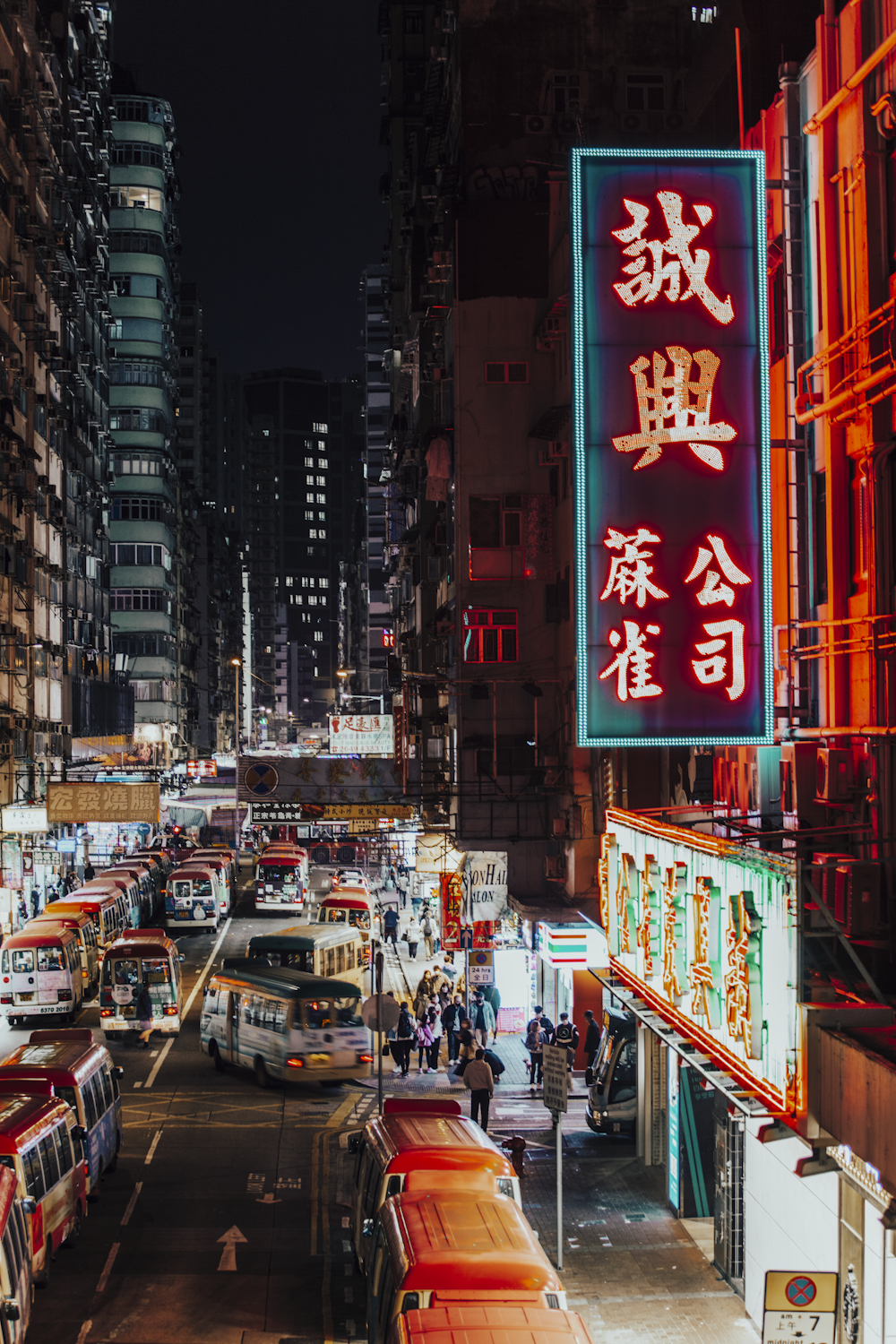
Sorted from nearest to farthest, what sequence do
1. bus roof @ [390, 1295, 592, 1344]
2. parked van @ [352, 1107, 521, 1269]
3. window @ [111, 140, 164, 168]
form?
1. bus roof @ [390, 1295, 592, 1344]
2. parked van @ [352, 1107, 521, 1269]
3. window @ [111, 140, 164, 168]

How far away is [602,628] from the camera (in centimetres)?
1681

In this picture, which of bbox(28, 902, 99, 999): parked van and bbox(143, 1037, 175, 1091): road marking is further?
bbox(28, 902, 99, 999): parked van

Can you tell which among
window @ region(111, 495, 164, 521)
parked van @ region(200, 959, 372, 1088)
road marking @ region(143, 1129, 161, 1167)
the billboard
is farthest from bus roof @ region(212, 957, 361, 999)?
window @ region(111, 495, 164, 521)

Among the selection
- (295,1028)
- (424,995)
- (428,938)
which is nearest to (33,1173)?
(295,1028)

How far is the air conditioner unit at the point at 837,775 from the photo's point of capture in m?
15.0

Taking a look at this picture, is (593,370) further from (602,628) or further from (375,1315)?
(375,1315)

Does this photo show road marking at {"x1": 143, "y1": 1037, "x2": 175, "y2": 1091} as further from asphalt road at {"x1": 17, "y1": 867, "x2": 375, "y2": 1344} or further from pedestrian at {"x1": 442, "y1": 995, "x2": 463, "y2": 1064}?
pedestrian at {"x1": 442, "y1": 995, "x2": 463, "y2": 1064}

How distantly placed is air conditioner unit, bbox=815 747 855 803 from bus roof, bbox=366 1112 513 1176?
5.25 meters

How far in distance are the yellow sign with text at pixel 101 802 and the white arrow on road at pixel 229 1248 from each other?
2054cm

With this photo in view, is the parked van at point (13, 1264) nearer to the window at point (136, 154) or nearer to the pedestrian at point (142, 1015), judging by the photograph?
the pedestrian at point (142, 1015)

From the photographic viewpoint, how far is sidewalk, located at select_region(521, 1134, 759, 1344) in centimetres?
1570

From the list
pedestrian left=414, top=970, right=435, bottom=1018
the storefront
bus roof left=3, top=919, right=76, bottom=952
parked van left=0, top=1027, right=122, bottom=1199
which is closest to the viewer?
the storefront

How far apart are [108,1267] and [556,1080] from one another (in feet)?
19.9

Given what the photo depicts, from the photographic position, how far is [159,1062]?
31.1 metres
